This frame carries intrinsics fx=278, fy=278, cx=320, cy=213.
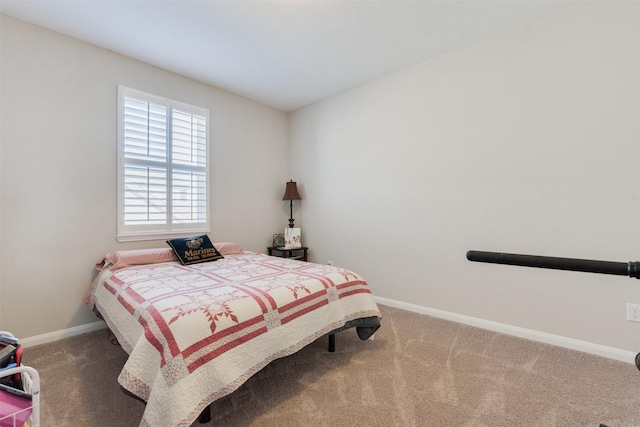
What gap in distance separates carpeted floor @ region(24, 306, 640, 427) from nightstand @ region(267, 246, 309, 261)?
1755mm

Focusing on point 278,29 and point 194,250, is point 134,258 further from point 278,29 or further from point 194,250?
point 278,29

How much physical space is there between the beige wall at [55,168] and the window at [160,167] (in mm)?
98

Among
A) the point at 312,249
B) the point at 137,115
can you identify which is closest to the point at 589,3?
the point at 312,249

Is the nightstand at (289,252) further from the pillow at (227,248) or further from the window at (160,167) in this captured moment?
the window at (160,167)

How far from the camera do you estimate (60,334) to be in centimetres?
241

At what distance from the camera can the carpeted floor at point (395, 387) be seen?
1446mm

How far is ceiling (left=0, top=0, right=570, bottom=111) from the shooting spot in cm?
215

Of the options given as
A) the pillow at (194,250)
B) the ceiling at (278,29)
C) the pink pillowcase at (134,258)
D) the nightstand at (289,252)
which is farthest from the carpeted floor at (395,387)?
the ceiling at (278,29)

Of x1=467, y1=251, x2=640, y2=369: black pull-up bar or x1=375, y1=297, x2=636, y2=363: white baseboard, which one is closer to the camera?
x1=467, y1=251, x2=640, y2=369: black pull-up bar

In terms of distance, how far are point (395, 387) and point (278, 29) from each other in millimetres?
2860

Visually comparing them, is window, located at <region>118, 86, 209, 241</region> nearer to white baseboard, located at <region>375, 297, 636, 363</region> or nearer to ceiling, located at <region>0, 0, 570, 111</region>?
ceiling, located at <region>0, 0, 570, 111</region>

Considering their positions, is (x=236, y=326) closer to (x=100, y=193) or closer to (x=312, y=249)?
Answer: (x=100, y=193)

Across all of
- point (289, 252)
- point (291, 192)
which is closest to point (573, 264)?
point (289, 252)

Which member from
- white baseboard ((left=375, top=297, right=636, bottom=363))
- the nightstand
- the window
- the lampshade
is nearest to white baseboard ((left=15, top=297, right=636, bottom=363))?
white baseboard ((left=375, top=297, right=636, bottom=363))
